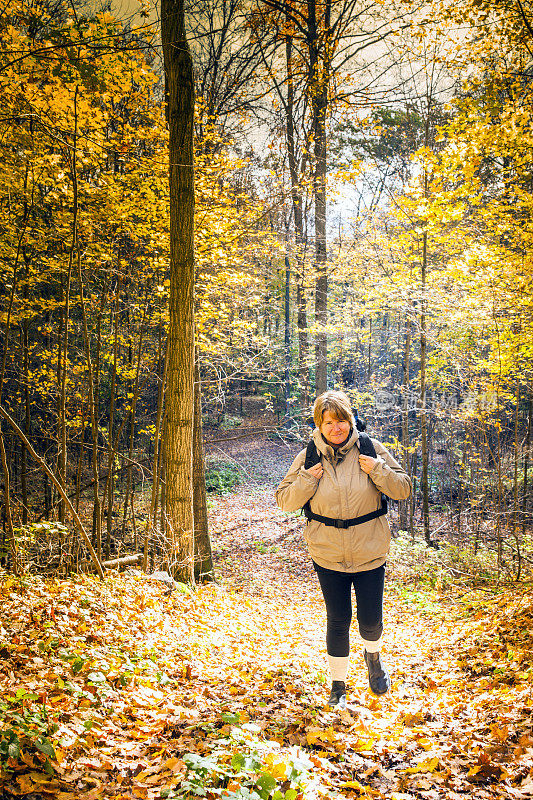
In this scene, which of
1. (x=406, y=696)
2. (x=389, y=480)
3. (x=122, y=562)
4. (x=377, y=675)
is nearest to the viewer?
(x=389, y=480)

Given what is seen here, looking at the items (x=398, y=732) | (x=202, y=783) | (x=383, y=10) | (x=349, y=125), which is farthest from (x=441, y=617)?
(x=349, y=125)

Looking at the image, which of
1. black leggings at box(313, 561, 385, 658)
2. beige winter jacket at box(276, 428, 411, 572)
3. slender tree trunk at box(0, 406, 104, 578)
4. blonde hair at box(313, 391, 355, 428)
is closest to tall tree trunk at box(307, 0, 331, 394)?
slender tree trunk at box(0, 406, 104, 578)

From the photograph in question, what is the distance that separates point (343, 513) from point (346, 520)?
0.18ft

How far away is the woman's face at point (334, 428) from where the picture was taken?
3402 mm

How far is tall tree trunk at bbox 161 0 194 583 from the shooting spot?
6.25 m

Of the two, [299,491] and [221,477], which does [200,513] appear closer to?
[299,491]

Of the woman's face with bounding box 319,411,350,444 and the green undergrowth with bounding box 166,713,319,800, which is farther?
the woman's face with bounding box 319,411,350,444

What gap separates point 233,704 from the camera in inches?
133

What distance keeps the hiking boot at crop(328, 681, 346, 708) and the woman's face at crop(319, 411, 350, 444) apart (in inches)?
73.7

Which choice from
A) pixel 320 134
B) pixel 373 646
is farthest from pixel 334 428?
pixel 320 134

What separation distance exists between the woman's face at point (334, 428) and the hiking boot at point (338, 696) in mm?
1872

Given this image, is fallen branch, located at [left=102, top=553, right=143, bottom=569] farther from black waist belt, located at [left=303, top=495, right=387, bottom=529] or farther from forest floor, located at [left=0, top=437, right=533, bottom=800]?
black waist belt, located at [left=303, top=495, right=387, bottom=529]

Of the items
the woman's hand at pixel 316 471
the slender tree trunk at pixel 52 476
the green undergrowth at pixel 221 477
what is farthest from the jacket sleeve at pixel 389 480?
the green undergrowth at pixel 221 477

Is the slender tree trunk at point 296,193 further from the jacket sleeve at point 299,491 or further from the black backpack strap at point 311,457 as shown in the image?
the jacket sleeve at point 299,491
